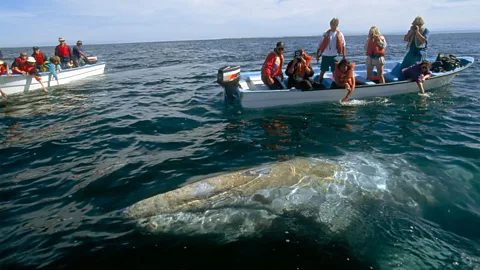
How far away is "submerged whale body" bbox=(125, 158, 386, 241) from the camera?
4680 millimetres

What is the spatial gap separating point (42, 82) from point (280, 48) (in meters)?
14.0

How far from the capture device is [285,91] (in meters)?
10.9

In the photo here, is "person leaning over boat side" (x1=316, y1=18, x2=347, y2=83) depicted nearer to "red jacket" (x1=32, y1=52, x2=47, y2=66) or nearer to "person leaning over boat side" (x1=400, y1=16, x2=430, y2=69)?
"person leaning over boat side" (x1=400, y1=16, x2=430, y2=69)

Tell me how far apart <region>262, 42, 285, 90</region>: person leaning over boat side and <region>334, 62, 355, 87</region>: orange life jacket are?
210cm

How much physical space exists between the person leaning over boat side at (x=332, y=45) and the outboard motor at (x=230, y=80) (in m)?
3.61

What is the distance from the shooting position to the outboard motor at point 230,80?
1088 cm

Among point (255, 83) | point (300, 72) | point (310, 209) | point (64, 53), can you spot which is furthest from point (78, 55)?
point (310, 209)

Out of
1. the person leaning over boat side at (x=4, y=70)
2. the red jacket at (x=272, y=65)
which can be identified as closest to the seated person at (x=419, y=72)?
the red jacket at (x=272, y=65)

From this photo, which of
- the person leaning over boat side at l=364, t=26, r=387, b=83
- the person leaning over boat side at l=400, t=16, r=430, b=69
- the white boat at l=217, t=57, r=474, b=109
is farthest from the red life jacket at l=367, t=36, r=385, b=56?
the person leaning over boat side at l=400, t=16, r=430, b=69

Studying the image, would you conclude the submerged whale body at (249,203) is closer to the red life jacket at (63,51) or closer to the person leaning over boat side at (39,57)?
the person leaning over boat side at (39,57)

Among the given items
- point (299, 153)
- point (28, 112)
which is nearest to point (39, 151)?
point (28, 112)

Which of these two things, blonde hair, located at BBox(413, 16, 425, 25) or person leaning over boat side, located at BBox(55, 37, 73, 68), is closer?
blonde hair, located at BBox(413, 16, 425, 25)

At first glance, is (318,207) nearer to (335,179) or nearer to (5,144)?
(335,179)

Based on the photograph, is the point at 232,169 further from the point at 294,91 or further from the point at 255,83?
the point at 255,83
